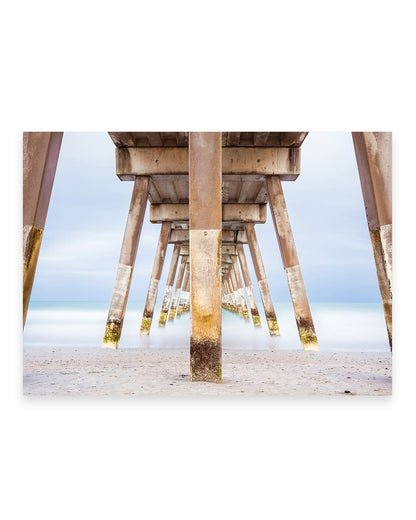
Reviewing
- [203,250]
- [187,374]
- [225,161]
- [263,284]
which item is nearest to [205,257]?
[203,250]

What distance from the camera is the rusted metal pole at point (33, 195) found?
165 inches

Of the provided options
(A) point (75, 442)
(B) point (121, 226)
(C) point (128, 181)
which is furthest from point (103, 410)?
(C) point (128, 181)

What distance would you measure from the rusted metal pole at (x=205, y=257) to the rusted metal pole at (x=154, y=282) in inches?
321

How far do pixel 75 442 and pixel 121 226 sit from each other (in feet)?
18.5

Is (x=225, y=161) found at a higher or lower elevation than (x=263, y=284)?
higher

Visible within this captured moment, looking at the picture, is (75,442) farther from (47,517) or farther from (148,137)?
(148,137)

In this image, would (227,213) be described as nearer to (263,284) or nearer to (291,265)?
(263,284)

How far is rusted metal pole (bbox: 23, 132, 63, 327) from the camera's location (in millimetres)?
4195

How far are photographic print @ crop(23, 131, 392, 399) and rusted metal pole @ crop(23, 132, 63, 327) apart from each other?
0.01 metres

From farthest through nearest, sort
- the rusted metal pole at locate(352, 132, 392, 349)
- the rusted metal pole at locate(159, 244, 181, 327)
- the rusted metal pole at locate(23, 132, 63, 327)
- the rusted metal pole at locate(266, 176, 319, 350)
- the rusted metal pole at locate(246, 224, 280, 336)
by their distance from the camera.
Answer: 1. the rusted metal pole at locate(159, 244, 181, 327)
2. the rusted metal pole at locate(246, 224, 280, 336)
3. the rusted metal pole at locate(266, 176, 319, 350)
4. the rusted metal pole at locate(352, 132, 392, 349)
5. the rusted metal pole at locate(23, 132, 63, 327)

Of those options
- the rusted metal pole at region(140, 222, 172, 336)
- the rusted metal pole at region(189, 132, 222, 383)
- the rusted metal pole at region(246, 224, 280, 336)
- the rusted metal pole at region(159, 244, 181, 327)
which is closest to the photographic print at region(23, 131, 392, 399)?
the rusted metal pole at region(189, 132, 222, 383)

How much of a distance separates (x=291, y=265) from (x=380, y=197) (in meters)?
3.93

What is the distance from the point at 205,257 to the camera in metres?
4.52

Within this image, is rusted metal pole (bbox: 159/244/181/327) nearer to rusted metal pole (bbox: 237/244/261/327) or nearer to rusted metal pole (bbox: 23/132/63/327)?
rusted metal pole (bbox: 237/244/261/327)
